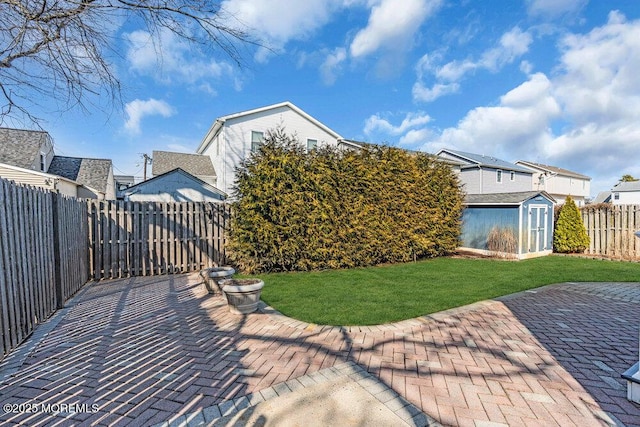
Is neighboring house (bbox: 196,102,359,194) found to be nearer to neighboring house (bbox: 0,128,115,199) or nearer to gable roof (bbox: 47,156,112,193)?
neighboring house (bbox: 0,128,115,199)

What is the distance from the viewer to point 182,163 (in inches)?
854

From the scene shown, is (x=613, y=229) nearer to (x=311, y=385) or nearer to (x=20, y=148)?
(x=311, y=385)

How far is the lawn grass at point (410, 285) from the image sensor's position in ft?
15.6

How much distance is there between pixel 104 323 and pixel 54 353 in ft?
3.33

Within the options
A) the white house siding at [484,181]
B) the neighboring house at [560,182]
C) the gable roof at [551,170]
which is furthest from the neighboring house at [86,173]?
the gable roof at [551,170]

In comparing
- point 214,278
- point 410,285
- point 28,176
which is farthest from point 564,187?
point 28,176

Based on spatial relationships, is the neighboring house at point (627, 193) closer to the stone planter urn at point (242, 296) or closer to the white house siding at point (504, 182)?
the white house siding at point (504, 182)

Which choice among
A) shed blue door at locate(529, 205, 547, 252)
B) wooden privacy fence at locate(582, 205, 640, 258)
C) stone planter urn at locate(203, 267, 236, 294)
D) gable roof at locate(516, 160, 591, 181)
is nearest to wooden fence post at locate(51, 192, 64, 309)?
stone planter urn at locate(203, 267, 236, 294)

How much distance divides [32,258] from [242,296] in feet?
9.39

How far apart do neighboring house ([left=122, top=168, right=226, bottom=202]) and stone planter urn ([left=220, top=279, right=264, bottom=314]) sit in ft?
41.0

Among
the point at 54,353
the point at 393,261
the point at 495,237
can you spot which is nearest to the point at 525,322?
the point at 393,261

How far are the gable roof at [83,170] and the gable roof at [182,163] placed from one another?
4121mm

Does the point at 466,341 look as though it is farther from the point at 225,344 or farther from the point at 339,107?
the point at 339,107

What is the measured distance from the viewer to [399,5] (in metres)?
8.63
